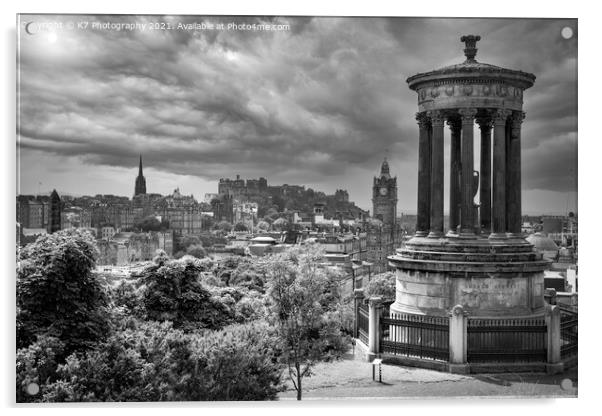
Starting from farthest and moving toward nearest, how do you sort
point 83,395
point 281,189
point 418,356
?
point 281,189, point 418,356, point 83,395

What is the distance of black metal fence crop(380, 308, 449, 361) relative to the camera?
68.5ft

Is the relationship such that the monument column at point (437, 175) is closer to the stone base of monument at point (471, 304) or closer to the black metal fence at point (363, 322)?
the stone base of monument at point (471, 304)

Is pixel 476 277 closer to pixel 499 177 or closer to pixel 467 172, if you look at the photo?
pixel 467 172

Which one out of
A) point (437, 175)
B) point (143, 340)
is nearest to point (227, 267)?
point (437, 175)

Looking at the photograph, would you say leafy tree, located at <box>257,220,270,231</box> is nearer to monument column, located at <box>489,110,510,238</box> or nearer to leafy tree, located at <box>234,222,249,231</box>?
leafy tree, located at <box>234,222,249,231</box>

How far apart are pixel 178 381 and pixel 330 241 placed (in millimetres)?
108486

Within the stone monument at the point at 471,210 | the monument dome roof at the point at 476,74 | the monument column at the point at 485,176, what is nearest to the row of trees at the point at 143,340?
the stone monument at the point at 471,210

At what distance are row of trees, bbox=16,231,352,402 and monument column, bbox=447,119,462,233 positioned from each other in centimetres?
519

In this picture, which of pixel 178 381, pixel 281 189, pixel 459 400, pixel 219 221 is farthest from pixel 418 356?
pixel 219 221

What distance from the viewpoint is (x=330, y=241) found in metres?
126

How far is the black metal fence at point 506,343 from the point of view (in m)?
20.6

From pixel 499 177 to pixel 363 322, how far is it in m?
6.14

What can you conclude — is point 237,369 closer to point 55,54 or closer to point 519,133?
point 55,54

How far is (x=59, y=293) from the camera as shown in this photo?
17.3 m
